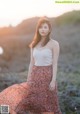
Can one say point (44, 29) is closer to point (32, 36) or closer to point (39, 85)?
point (32, 36)

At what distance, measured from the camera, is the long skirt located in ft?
20.7

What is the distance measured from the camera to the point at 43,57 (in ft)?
20.3

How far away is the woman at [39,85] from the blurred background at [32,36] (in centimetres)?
5

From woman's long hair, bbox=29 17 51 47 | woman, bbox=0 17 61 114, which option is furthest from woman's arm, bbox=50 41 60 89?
woman's long hair, bbox=29 17 51 47

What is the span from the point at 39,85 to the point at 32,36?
527 millimetres

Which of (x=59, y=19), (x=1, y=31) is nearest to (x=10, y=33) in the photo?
(x=1, y=31)

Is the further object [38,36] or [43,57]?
[38,36]

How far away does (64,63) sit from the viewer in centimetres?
628

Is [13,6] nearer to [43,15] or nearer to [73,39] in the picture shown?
[43,15]

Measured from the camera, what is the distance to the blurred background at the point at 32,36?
6.28m

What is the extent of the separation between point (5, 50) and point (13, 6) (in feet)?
1.58

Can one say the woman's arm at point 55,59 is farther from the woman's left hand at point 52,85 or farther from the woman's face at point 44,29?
the woman's face at point 44,29

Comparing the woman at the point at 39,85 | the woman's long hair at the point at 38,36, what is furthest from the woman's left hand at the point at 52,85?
the woman's long hair at the point at 38,36

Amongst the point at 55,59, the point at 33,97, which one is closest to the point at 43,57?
the point at 55,59
